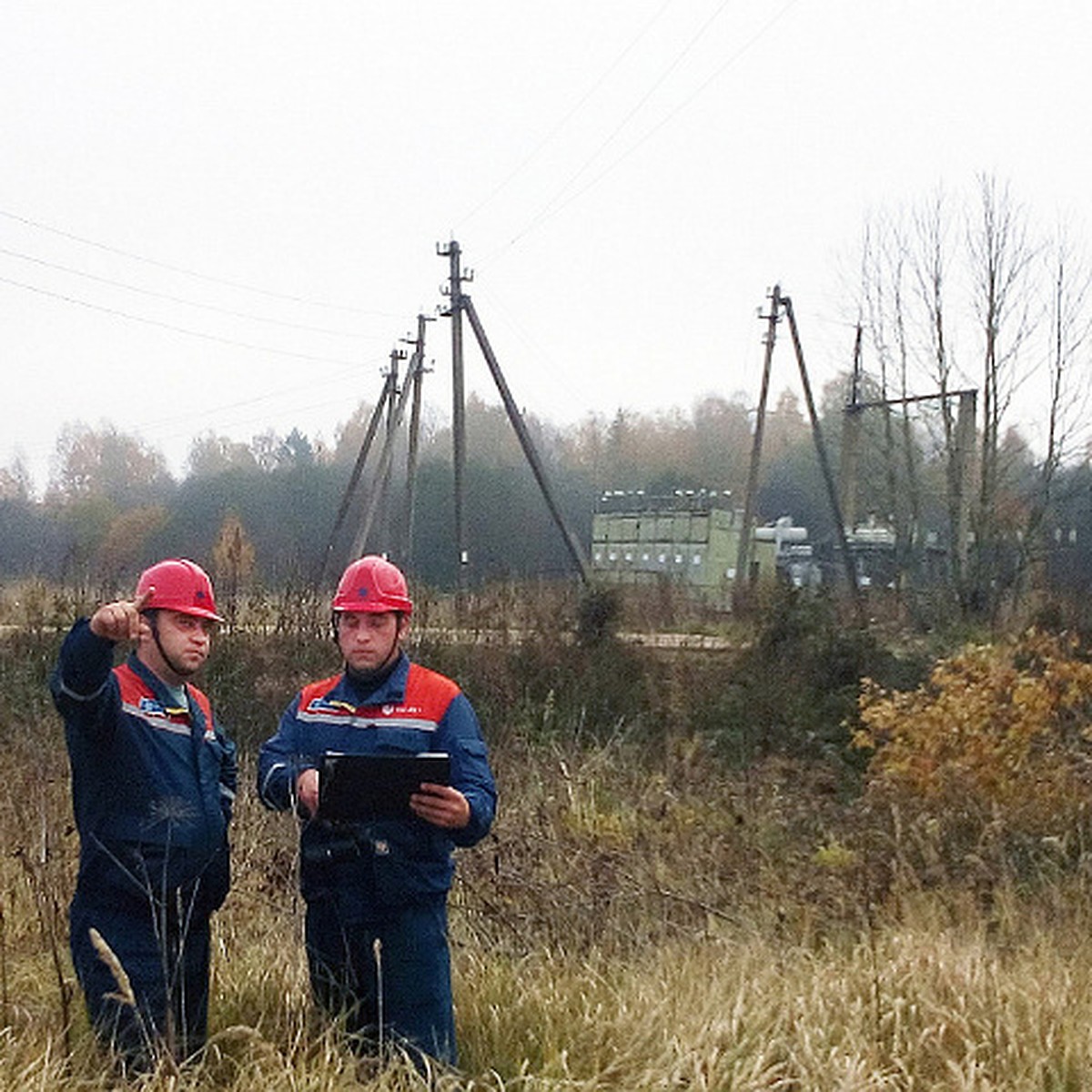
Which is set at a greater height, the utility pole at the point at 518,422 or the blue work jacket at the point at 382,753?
the utility pole at the point at 518,422

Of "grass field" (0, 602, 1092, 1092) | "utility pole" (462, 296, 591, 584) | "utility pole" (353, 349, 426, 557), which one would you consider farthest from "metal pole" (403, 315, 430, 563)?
"grass field" (0, 602, 1092, 1092)

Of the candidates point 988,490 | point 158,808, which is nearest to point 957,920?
point 158,808

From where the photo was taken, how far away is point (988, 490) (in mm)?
22078

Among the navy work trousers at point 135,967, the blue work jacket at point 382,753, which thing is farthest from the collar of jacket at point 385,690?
the navy work trousers at point 135,967

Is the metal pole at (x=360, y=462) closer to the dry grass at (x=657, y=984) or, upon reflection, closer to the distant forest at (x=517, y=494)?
the distant forest at (x=517, y=494)

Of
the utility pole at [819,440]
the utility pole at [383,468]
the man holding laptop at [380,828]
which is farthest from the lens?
the utility pole at [819,440]

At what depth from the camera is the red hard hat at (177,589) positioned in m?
3.87

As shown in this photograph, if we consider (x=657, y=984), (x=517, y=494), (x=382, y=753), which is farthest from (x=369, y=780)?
(x=517, y=494)

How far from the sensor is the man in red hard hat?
12.3ft

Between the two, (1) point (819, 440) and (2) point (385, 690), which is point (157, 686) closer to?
(2) point (385, 690)

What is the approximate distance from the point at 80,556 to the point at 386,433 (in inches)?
320

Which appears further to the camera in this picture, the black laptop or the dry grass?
the dry grass

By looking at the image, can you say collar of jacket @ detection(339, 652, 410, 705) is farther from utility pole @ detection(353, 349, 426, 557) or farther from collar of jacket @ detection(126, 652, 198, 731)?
utility pole @ detection(353, 349, 426, 557)

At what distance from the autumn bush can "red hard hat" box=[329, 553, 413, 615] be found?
4008 mm
